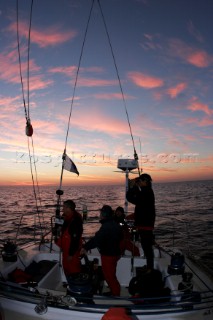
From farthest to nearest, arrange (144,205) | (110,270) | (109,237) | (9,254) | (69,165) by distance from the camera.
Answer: (69,165) < (9,254) < (144,205) < (110,270) < (109,237)

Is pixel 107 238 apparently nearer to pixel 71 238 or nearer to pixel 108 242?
pixel 108 242

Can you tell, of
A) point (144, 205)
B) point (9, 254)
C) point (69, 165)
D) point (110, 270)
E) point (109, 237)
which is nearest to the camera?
point (109, 237)

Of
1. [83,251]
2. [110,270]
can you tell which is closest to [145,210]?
[110,270]

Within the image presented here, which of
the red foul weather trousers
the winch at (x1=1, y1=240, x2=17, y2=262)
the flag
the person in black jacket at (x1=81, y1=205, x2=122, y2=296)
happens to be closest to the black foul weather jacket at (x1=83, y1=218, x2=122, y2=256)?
the person in black jacket at (x1=81, y1=205, x2=122, y2=296)

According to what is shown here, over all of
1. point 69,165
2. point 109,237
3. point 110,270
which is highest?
point 69,165

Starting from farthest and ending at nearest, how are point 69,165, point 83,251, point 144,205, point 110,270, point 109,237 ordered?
point 69,165, point 144,205, point 110,270, point 109,237, point 83,251

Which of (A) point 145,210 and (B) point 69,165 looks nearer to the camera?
(A) point 145,210

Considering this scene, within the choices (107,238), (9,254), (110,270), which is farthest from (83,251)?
(9,254)

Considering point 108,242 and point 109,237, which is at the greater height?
point 109,237

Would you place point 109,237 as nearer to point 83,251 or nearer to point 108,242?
point 108,242

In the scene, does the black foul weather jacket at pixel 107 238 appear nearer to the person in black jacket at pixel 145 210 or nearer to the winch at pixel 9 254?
the person in black jacket at pixel 145 210

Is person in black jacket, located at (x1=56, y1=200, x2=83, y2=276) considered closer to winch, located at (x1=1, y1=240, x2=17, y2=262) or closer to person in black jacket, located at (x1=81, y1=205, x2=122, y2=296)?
person in black jacket, located at (x1=81, y1=205, x2=122, y2=296)

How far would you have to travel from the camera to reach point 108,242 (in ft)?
18.7

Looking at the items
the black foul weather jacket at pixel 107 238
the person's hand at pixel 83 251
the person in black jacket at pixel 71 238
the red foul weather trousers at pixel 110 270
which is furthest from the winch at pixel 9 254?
the red foul weather trousers at pixel 110 270
